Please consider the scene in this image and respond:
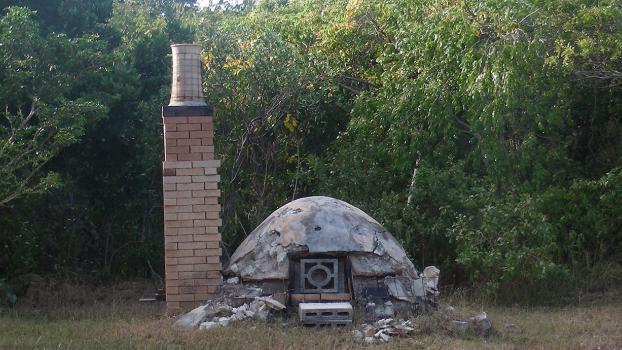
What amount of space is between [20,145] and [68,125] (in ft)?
2.77

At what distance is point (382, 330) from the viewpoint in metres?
8.44

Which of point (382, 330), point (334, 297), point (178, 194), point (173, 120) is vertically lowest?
point (382, 330)

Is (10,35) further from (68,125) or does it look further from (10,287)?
(10,287)

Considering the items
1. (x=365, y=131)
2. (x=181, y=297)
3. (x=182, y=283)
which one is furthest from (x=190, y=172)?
(x=365, y=131)

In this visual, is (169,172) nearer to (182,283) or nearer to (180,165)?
(180,165)

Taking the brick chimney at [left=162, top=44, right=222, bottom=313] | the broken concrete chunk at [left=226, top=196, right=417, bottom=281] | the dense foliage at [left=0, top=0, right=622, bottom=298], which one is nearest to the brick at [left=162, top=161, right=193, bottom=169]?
the brick chimney at [left=162, top=44, right=222, bottom=313]

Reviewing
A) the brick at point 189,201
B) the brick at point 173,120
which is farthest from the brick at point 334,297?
the brick at point 173,120

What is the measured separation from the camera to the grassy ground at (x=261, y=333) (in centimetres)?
799

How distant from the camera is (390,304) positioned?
9.09 metres

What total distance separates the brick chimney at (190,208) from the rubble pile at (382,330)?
1739 mm

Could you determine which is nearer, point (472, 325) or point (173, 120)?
point (472, 325)

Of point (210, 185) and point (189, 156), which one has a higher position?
point (189, 156)

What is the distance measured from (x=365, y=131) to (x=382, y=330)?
466cm

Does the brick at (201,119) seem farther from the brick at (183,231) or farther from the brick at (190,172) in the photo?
the brick at (183,231)
